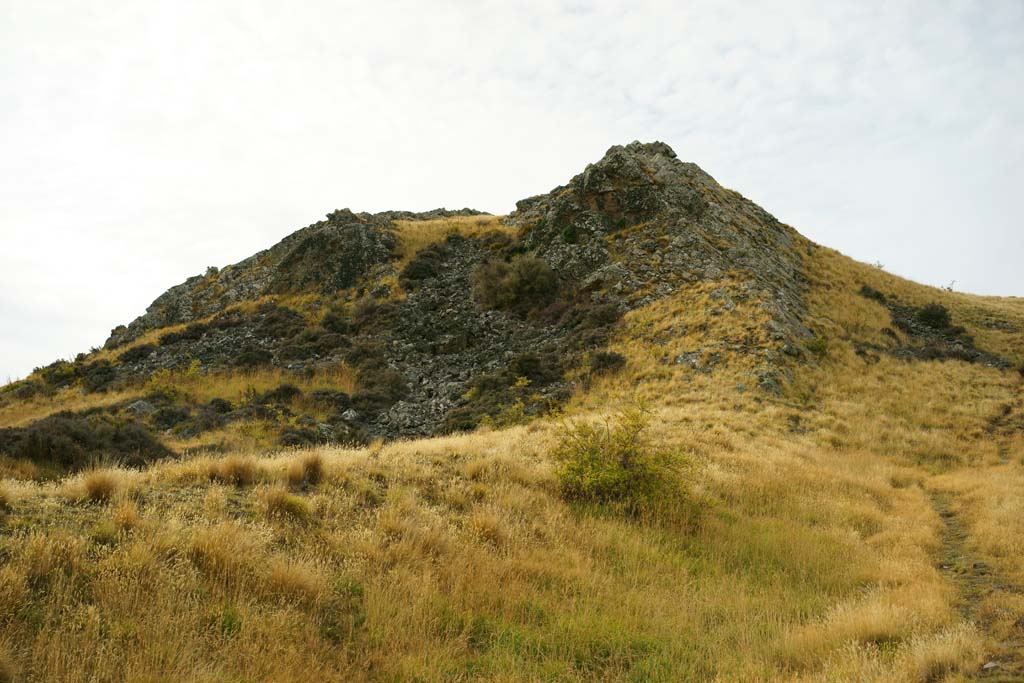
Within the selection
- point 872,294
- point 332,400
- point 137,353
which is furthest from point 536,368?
point 872,294

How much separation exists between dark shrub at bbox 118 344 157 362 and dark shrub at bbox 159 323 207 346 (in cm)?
77

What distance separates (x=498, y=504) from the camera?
8.46m

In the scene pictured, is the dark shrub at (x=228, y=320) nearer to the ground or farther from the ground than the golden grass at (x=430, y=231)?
nearer to the ground

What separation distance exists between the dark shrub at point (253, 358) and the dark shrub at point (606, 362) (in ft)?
57.0

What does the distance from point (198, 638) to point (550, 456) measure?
25.4 ft

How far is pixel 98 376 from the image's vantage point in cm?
3134

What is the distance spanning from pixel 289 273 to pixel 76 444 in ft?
97.5

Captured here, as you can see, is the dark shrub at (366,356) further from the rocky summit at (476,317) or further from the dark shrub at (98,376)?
the dark shrub at (98,376)

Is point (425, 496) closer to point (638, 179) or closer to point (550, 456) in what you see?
point (550, 456)

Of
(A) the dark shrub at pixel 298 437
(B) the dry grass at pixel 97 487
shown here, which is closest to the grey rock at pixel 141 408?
(A) the dark shrub at pixel 298 437

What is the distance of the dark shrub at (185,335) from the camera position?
116 ft

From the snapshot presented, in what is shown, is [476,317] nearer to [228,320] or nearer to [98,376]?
[228,320]

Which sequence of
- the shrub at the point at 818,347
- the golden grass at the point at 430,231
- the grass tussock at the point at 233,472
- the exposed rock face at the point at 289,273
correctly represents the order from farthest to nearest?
1. the golden grass at the point at 430,231
2. the exposed rock face at the point at 289,273
3. the shrub at the point at 818,347
4. the grass tussock at the point at 233,472

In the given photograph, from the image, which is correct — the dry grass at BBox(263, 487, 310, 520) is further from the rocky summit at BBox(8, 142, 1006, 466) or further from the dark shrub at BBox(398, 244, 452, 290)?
the dark shrub at BBox(398, 244, 452, 290)
